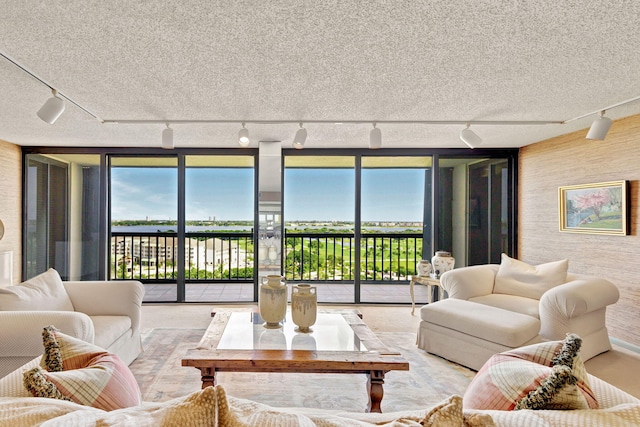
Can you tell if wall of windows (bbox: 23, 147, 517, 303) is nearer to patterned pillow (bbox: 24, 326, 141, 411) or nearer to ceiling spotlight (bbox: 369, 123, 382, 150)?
ceiling spotlight (bbox: 369, 123, 382, 150)

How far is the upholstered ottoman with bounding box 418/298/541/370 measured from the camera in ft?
8.71

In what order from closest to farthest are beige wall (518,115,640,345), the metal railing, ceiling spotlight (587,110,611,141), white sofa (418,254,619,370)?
white sofa (418,254,619,370), ceiling spotlight (587,110,611,141), beige wall (518,115,640,345), the metal railing

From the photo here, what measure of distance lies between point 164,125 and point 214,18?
224cm

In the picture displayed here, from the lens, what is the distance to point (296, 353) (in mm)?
2049

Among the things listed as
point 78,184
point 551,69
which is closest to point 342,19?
point 551,69

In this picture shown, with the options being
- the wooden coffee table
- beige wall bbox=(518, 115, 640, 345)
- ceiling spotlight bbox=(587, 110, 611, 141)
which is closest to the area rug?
the wooden coffee table

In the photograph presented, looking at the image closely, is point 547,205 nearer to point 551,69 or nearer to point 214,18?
point 551,69

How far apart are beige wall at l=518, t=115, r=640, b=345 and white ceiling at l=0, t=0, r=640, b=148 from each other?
0.45m

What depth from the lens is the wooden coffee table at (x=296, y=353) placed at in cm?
195

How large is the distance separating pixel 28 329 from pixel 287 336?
152 cm

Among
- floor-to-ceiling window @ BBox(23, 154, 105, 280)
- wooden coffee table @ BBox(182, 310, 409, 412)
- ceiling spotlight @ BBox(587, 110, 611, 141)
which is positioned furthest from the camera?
floor-to-ceiling window @ BBox(23, 154, 105, 280)

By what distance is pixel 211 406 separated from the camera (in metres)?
0.77

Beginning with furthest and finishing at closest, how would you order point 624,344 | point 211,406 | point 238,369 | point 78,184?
point 78,184
point 624,344
point 238,369
point 211,406

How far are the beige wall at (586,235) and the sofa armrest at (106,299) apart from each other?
175 inches
